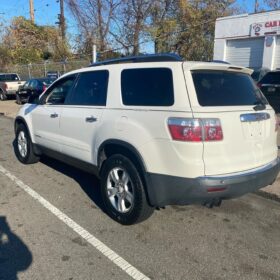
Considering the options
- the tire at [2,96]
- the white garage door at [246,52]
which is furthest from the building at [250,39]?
the tire at [2,96]

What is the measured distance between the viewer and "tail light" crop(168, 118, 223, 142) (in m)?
3.12

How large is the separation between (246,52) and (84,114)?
16.5 meters

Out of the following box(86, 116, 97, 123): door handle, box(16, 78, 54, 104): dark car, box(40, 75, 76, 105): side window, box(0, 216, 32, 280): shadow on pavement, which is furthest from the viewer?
box(16, 78, 54, 104): dark car

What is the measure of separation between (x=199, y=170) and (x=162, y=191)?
0.44 m

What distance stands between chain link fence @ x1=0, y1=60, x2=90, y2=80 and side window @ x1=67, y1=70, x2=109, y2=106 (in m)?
18.8

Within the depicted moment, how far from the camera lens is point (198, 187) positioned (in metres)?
3.19

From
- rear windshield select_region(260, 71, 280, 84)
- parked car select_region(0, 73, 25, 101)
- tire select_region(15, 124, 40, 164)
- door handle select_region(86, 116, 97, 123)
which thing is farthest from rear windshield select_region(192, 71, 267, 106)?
parked car select_region(0, 73, 25, 101)

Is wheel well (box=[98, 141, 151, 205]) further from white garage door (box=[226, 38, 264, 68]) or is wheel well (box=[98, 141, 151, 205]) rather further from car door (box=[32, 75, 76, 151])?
white garage door (box=[226, 38, 264, 68])

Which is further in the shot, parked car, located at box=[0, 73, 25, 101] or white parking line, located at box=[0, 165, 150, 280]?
parked car, located at box=[0, 73, 25, 101]

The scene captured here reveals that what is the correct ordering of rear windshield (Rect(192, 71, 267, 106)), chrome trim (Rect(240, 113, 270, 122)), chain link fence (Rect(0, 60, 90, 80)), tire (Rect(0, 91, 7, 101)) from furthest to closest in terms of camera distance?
chain link fence (Rect(0, 60, 90, 80))
tire (Rect(0, 91, 7, 101))
chrome trim (Rect(240, 113, 270, 122))
rear windshield (Rect(192, 71, 267, 106))

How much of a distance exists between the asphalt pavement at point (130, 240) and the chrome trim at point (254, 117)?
1248 millimetres

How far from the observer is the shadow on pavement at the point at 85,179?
4676mm

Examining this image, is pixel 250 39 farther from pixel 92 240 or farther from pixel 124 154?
pixel 92 240

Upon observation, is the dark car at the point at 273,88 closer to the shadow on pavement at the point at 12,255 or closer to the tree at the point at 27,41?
the shadow on pavement at the point at 12,255
